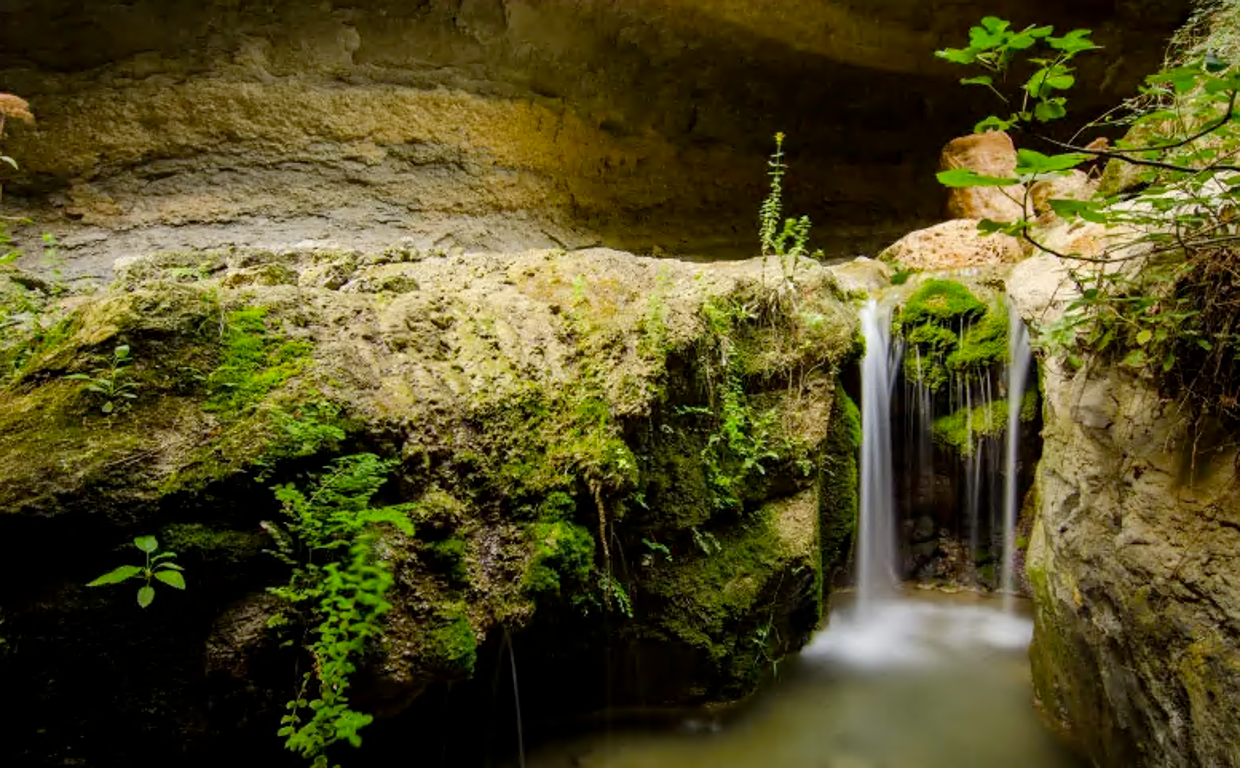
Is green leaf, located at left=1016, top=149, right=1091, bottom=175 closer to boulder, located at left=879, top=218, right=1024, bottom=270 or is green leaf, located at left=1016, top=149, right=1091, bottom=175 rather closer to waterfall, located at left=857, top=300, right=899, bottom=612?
waterfall, located at left=857, top=300, right=899, bottom=612

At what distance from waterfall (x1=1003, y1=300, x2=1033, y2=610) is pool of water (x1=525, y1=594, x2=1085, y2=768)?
2.42 feet

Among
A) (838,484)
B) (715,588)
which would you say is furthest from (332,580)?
(838,484)

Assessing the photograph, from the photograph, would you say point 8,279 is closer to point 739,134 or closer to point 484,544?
point 484,544

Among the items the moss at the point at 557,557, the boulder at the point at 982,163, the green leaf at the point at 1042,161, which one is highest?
the boulder at the point at 982,163

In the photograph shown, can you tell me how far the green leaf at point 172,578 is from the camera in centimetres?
208

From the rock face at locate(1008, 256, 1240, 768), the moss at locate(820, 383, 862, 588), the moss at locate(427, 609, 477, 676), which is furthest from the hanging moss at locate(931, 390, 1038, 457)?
the moss at locate(427, 609, 477, 676)

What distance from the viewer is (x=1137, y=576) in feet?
9.39

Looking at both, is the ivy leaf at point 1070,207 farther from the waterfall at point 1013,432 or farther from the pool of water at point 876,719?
the waterfall at point 1013,432

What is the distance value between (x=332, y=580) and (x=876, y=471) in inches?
190

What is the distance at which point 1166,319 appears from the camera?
2596 mm

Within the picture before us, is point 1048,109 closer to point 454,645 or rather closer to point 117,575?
point 454,645

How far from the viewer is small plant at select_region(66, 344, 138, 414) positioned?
7.91 feet

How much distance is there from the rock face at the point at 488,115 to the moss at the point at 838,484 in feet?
15.4

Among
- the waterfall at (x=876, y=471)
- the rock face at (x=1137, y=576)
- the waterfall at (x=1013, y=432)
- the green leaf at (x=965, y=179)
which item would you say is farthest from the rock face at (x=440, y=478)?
the green leaf at (x=965, y=179)
